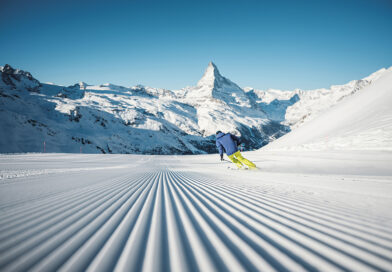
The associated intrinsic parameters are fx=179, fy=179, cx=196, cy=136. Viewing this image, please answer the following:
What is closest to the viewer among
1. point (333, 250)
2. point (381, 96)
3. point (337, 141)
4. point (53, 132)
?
point (333, 250)

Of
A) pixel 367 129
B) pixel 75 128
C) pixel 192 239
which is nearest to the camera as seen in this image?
pixel 192 239

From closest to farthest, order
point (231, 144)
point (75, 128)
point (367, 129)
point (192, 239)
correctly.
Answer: point (192, 239) < point (231, 144) < point (367, 129) < point (75, 128)

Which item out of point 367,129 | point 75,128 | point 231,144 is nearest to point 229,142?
point 231,144

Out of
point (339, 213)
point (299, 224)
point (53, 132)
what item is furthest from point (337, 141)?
point (53, 132)

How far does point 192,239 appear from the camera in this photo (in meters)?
1.58

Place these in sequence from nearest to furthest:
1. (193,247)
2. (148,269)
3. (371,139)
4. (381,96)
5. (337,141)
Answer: (148,269) → (193,247) → (371,139) → (337,141) → (381,96)

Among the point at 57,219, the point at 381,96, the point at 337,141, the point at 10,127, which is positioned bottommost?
the point at 57,219

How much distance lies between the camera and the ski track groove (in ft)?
3.95

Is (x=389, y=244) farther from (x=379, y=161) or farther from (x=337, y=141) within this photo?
(x=337, y=141)

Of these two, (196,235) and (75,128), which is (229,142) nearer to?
(196,235)

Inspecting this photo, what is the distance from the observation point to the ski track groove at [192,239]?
1204 mm

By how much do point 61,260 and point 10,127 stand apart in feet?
147

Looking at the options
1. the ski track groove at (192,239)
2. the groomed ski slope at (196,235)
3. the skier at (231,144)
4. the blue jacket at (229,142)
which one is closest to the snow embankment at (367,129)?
the skier at (231,144)

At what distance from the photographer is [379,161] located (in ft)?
21.7
